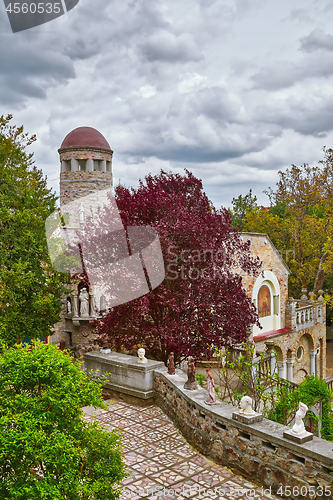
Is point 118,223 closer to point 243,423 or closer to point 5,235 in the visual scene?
point 5,235

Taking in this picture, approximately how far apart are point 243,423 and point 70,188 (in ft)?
58.7

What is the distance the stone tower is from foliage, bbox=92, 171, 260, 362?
11.7 m

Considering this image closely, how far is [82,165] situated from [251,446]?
61.3 ft

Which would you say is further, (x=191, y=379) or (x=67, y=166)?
(x=67, y=166)

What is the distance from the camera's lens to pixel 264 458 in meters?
6.34

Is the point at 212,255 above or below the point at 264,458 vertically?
above

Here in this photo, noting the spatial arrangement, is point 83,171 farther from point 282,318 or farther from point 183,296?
point 183,296

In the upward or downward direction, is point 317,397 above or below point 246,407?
below

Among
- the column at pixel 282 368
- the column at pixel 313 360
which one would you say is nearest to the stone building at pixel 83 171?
the column at pixel 282 368

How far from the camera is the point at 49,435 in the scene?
4.20 m

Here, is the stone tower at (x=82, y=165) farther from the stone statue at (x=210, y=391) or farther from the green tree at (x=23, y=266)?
the stone statue at (x=210, y=391)

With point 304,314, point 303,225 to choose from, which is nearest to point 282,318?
point 304,314

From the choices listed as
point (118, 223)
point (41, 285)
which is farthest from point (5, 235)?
point (118, 223)

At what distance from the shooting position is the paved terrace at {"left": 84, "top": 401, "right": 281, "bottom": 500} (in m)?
6.29
